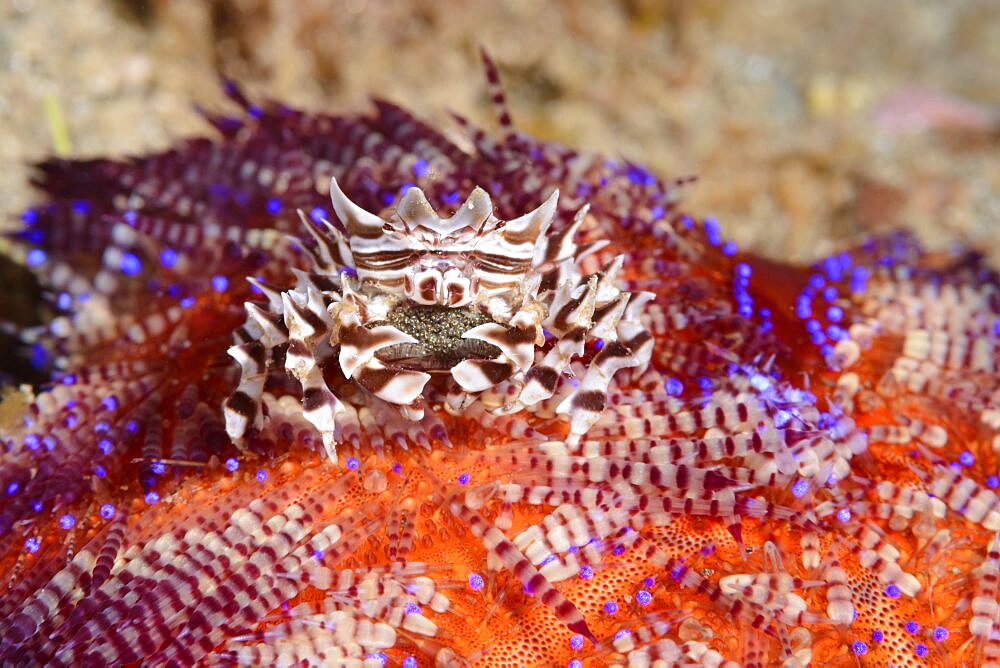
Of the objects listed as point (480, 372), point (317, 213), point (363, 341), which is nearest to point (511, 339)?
point (480, 372)

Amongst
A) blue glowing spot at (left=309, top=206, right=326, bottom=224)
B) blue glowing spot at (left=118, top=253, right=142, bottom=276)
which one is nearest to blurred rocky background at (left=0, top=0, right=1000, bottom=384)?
blue glowing spot at (left=118, top=253, right=142, bottom=276)

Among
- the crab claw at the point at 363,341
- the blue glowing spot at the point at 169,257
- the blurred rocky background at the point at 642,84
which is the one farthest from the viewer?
the blurred rocky background at the point at 642,84

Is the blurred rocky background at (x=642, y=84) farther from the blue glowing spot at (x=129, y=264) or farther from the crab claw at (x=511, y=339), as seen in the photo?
the crab claw at (x=511, y=339)

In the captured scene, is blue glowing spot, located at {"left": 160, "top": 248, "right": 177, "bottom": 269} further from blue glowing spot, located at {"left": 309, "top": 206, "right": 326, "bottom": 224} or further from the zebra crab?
the zebra crab

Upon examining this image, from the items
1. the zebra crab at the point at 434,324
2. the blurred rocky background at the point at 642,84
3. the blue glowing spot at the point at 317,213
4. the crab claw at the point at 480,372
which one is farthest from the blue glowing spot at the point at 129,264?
the crab claw at the point at 480,372

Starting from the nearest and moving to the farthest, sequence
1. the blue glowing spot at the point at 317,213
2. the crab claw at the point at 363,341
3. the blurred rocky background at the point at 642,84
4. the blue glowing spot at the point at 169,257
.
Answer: the crab claw at the point at 363,341
the blue glowing spot at the point at 317,213
the blue glowing spot at the point at 169,257
the blurred rocky background at the point at 642,84

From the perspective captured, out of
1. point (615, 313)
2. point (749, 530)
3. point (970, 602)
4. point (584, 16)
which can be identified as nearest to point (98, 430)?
point (615, 313)

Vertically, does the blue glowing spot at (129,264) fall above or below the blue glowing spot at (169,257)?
below

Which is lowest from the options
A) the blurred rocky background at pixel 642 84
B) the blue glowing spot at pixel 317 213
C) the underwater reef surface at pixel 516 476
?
the underwater reef surface at pixel 516 476
